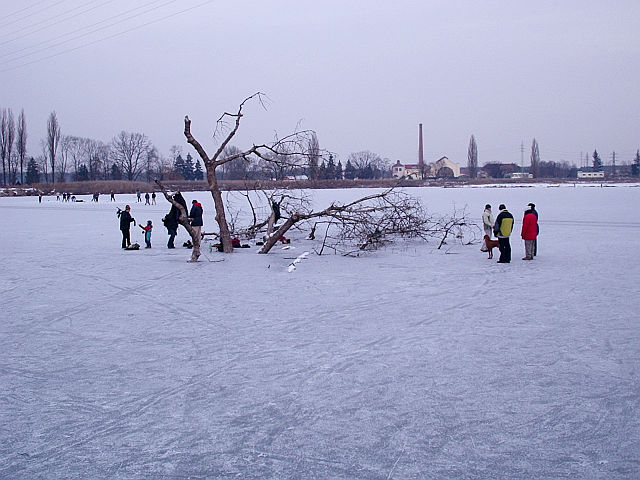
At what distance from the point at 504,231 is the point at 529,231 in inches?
27.6

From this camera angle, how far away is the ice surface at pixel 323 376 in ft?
14.3

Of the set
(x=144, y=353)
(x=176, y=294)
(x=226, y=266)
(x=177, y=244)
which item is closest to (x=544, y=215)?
(x=177, y=244)

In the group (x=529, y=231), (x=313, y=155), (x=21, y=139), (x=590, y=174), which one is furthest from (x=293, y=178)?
(x=590, y=174)

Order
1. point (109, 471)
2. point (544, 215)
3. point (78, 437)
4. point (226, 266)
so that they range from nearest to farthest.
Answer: point (109, 471) < point (78, 437) < point (226, 266) < point (544, 215)

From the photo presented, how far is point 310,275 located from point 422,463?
353 inches

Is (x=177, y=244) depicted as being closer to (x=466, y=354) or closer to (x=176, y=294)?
(x=176, y=294)

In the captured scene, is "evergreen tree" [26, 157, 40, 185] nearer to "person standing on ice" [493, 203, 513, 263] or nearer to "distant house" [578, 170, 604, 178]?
"person standing on ice" [493, 203, 513, 263]

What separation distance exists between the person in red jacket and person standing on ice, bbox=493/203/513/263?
1.37 feet

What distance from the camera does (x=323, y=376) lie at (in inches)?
243

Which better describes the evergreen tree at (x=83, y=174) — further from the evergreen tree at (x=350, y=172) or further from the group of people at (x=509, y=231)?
the group of people at (x=509, y=231)

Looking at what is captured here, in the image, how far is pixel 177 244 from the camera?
19.8m

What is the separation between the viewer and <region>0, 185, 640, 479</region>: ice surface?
4.35 meters

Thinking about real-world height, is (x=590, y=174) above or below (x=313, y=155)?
above

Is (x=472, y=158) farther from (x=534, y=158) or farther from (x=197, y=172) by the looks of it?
(x=197, y=172)
